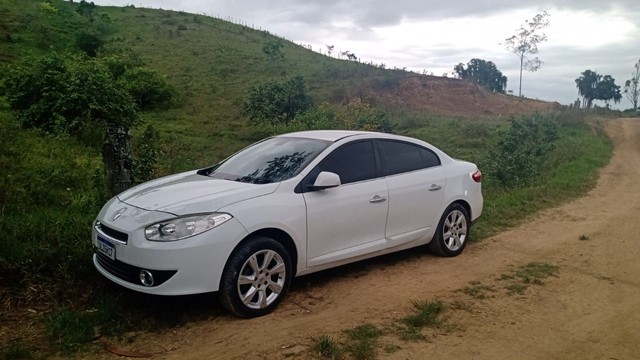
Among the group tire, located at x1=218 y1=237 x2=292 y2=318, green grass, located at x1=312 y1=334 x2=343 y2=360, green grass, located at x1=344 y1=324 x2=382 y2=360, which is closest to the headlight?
tire, located at x1=218 y1=237 x2=292 y2=318

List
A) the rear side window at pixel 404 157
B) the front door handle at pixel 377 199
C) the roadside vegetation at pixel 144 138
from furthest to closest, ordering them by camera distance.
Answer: the rear side window at pixel 404 157, the front door handle at pixel 377 199, the roadside vegetation at pixel 144 138

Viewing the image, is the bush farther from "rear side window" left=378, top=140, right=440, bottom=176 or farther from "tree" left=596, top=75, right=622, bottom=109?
"tree" left=596, top=75, right=622, bottom=109

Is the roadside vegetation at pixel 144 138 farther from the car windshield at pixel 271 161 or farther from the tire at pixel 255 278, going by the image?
the car windshield at pixel 271 161

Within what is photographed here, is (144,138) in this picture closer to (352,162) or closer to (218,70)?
(352,162)

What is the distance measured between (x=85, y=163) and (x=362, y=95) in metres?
21.7

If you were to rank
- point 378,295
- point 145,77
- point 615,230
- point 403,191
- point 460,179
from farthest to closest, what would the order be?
point 145,77 < point 615,230 < point 460,179 < point 403,191 < point 378,295

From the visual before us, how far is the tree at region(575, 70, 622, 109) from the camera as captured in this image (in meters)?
58.2

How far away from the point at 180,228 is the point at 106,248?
0.75m

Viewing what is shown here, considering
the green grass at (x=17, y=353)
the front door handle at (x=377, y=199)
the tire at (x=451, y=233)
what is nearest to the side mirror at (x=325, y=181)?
the front door handle at (x=377, y=199)

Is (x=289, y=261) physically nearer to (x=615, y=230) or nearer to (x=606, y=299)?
(x=606, y=299)

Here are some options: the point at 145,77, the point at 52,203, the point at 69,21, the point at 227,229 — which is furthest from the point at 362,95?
the point at 227,229

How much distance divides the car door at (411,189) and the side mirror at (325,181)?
934 mm

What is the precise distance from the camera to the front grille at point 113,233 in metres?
4.15

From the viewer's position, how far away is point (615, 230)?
26.1ft
